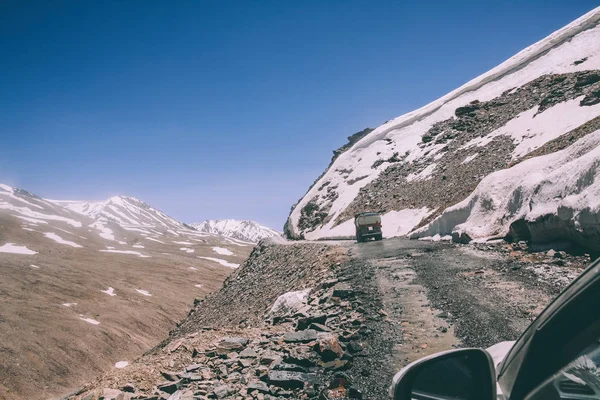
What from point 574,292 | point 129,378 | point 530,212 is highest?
point 530,212

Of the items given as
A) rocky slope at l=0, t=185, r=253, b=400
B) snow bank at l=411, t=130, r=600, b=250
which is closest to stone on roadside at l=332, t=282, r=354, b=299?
snow bank at l=411, t=130, r=600, b=250

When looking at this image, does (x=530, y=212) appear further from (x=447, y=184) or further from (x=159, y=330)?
(x=159, y=330)

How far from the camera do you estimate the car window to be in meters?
1.32

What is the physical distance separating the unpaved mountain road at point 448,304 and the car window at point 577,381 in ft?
15.5

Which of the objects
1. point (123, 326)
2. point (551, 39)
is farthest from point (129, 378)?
point (551, 39)

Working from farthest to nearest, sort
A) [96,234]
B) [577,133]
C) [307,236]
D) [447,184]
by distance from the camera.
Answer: [96,234] < [307,236] < [447,184] < [577,133]

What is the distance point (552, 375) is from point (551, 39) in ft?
254

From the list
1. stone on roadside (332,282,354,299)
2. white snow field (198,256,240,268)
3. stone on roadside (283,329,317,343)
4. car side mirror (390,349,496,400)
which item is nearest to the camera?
car side mirror (390,349,496,400)

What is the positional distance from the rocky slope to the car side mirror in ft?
155

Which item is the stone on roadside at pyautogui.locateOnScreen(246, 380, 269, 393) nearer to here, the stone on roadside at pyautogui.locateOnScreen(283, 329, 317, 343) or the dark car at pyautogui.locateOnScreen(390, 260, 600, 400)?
the stone on roadside at pyautogui.locateOnScreen(283, 329, 317, 343)

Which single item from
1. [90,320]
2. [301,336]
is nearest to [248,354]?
[301,336]

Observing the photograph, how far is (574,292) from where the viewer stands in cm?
145

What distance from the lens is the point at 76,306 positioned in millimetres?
62812

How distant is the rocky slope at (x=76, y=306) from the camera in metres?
41.5
